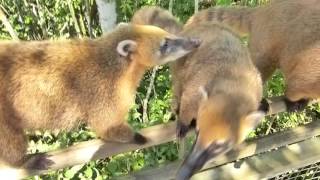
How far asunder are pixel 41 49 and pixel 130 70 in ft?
1.69

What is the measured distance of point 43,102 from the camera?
2742 millimetres

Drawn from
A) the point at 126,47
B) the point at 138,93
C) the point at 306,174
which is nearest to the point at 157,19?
the point at 126,47

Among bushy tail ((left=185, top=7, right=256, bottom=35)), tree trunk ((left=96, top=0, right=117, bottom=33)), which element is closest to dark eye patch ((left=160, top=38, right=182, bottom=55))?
bushy tail ((left=185, top=7, right=256, bottom=35))

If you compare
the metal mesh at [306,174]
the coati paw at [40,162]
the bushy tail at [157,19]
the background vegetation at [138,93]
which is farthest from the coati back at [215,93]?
the background vegetation at [138,93]

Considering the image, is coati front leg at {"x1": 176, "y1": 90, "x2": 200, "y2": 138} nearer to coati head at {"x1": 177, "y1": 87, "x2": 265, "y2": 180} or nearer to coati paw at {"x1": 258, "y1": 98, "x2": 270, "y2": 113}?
coati head at {"x1": 177, "y1": 87, "x2": 265, "y2": 180}

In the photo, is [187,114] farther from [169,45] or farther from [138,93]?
[138,93]

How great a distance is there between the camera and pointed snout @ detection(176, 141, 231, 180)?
245 centimetres

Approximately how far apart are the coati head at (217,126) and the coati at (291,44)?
30.2 inches

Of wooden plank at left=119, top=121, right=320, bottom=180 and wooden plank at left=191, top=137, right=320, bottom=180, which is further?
wooden plank at left=191, top=137, right=320, bottom=180

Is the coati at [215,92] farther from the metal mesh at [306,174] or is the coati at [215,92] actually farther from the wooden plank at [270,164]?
the metal mesh at [306,174]

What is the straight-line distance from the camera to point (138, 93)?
4828mm

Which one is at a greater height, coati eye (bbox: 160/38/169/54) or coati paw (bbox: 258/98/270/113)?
coati eye (bbox: 160/38/169/54)

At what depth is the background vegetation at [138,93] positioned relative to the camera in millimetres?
4336

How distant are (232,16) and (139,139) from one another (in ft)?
4.54
